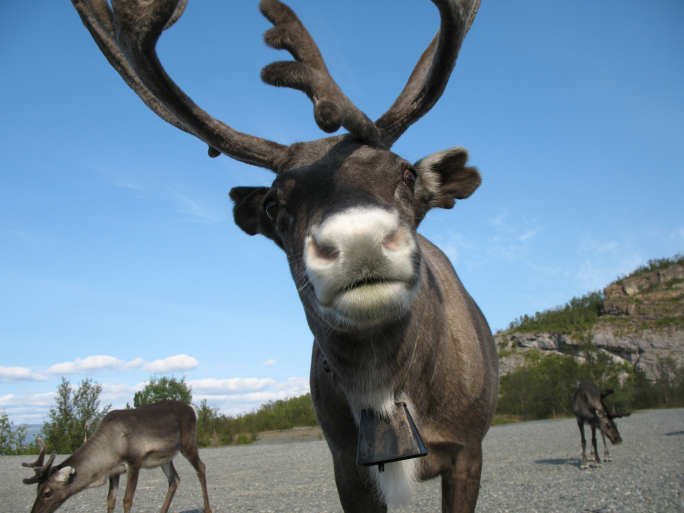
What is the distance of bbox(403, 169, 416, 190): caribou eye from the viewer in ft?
10.5

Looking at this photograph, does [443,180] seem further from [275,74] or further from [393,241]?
[393,241]

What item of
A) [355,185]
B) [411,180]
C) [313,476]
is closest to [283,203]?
[355,185]

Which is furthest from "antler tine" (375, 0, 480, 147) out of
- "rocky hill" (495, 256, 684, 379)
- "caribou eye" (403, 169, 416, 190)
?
"rocky hill" (495, 256, 684, 379)

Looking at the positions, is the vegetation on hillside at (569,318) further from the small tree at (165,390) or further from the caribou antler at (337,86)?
the caribou antler at (337,86)

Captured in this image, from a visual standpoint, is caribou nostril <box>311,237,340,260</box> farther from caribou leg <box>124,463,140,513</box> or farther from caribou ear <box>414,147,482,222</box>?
caribou leg <box>124,463,140,513</box>

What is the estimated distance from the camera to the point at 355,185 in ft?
8.76

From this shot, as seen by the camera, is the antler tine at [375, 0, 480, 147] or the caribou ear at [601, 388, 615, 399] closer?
the antler tine at [375, 0, 480, 147]

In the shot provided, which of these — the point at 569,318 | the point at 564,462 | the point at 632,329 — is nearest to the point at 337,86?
the point at 564,462

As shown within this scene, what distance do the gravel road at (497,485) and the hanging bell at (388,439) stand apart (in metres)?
8.00

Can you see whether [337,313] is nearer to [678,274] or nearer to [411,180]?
[411,180]

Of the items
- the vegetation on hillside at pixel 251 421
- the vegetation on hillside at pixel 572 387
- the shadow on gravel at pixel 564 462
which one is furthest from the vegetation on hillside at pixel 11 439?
the vegetation on hillside at pixel 572 387

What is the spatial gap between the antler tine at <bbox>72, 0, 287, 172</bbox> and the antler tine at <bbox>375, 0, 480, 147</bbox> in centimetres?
101

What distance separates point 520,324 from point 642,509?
92513mm

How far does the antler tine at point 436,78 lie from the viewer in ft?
A: 10.6
